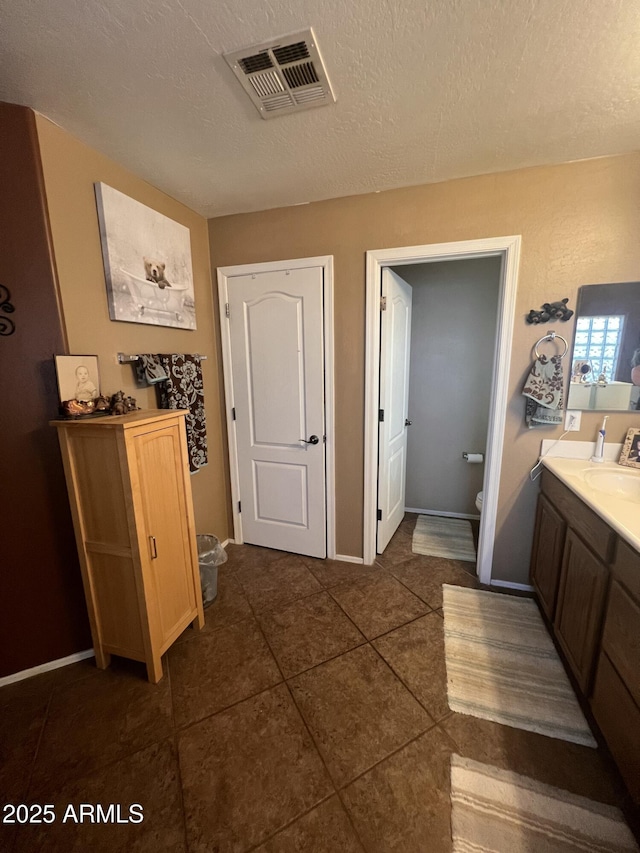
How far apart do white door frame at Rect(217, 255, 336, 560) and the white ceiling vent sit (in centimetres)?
86

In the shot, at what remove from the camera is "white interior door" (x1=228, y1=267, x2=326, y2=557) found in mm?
2242

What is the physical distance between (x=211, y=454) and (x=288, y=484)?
632 millimetres

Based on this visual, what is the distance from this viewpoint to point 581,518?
1440mm

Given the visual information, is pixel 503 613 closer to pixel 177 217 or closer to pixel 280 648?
pixel 280 648

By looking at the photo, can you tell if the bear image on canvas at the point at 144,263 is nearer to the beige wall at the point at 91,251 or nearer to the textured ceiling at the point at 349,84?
the beige wall at the point at 91,251

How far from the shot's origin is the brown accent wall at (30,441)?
1335mm

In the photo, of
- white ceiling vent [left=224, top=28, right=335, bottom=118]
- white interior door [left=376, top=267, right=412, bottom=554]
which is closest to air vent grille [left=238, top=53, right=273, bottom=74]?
white ceiling vent [left=224, top=28, right=335, bottom=118]

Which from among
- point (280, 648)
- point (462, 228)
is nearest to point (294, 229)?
point (462, 228)

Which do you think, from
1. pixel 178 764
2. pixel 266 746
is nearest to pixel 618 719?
pixel 266 746

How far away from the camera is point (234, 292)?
236 centimetres

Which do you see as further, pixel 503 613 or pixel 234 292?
pixel 234 292

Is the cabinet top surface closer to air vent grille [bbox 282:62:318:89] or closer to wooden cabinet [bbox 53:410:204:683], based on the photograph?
wooden cabinet [bbox 53:410:204:683]

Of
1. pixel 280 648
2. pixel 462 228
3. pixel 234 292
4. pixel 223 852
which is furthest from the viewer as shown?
pixel 234 292

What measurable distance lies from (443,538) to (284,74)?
9.69 ft
